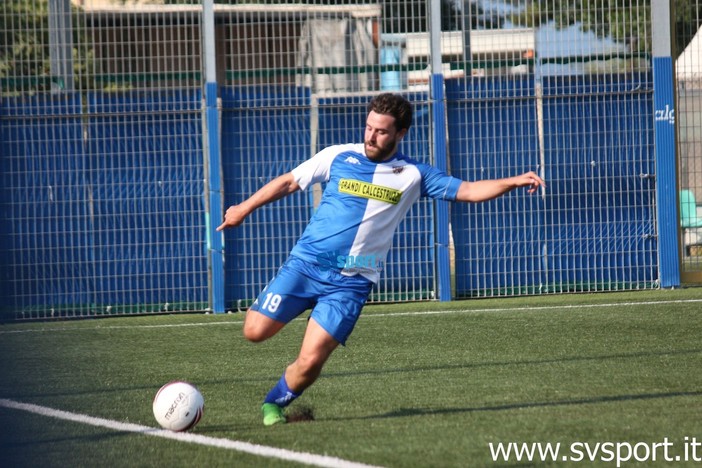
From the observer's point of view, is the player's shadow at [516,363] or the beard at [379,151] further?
the player's shadow at [516,363]

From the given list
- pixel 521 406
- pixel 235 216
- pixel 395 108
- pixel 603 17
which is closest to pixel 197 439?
pixel 235 216

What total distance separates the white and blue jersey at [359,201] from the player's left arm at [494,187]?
0.07 m

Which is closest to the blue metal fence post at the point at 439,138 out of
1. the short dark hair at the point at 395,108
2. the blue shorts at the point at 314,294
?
the short dark hair at the point at 395,108

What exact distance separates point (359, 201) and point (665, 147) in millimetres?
8345

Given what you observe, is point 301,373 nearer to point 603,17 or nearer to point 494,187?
point 494,187

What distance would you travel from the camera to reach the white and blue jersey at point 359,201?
6551 mm

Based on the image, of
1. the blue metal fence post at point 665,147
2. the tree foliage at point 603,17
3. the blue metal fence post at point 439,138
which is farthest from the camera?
the blue metal fence post at point 665,147

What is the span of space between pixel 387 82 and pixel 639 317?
449cm

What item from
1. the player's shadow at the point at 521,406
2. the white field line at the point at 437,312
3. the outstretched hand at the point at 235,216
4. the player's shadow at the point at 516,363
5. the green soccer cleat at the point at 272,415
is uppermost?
the outstretched hand at the point at 235,216

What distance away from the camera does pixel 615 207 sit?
13.8 meters

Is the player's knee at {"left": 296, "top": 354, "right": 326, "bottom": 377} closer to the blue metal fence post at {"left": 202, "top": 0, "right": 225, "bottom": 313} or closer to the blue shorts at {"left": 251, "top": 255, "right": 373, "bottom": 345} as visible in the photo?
the blue shorts at {"left": 251, "top": 255, "right": 373, "bottom": 345}

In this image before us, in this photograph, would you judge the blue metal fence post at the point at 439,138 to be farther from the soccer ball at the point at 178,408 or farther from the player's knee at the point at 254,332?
the soccer ball at the point at 178,408

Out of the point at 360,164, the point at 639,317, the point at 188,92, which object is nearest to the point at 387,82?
the point at 188,92

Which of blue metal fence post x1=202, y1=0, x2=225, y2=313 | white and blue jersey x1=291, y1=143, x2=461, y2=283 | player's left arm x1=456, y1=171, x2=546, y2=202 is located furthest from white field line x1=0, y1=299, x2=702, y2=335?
player's left arm x1=456, y1=171, x2=546, y2=202
